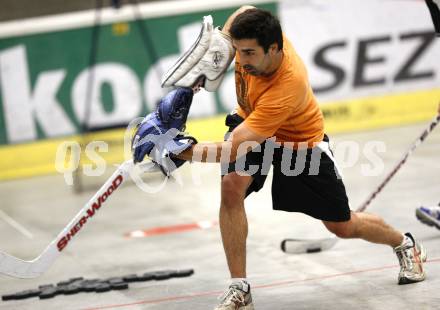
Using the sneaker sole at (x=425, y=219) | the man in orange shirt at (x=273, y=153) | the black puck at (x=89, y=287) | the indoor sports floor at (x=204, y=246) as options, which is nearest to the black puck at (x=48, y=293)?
the indoor sports floor at (x=204, y=246)

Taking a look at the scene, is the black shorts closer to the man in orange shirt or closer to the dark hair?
the man in orange shirt

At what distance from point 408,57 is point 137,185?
3.89m

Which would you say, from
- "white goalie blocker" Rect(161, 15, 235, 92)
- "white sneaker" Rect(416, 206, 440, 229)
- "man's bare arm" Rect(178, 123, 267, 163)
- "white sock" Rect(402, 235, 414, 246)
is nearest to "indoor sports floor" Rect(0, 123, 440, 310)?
"white sneaker" Rect(416, 206, 440, 229)

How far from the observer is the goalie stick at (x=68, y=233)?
4879 mm

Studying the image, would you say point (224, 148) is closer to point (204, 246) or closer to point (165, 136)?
point (165, 136)

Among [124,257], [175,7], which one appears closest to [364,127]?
[175,7]

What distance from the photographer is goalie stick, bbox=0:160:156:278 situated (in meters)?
4.88

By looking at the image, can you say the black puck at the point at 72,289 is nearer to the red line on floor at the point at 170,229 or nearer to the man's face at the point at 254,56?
the red line on floor at the point at 170,229

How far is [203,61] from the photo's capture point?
15.6 feet

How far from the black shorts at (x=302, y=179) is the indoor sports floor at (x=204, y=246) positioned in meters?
0.51

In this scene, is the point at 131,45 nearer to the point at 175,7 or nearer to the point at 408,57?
the point at 175,7

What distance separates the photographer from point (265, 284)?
5.60 metres

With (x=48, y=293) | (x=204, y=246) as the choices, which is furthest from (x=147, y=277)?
(x=204, y=246)

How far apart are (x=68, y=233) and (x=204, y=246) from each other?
1.93 metres
